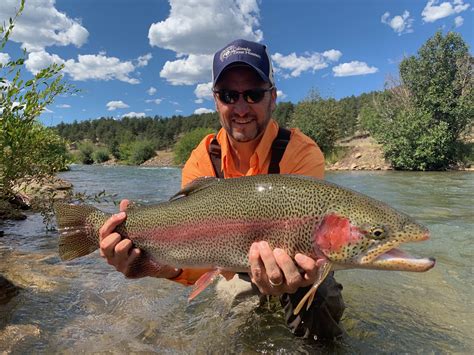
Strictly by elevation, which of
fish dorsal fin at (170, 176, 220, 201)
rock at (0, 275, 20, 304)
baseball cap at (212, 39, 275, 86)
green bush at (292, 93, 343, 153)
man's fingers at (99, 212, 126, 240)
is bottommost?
rock at (0, 275, 20, 304)

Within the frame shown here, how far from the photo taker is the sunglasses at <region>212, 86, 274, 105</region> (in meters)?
3.38

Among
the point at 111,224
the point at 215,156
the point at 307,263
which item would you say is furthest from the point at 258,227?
the point at 215,156

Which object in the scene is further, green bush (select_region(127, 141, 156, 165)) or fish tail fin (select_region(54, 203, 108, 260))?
green bush (select_region(127, 141, 156, 165))

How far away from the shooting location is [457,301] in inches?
190

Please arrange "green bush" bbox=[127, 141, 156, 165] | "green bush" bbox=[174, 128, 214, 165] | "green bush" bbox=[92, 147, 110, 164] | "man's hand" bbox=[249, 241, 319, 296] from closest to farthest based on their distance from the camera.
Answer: "man's hand" bbox=[249, 241, 319, 296] → "green bush" bbox=[174, 128, 214, 165] → "green bush" bbox=[127, 141, 156, 165] → "green bush" bbox=[92, 147, 110, 164]

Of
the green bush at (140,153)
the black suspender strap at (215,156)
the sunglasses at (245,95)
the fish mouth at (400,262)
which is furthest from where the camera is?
the green bush at (140,153)

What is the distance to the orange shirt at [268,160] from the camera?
11.6 ft

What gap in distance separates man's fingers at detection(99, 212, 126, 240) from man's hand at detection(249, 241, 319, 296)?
1.08 m

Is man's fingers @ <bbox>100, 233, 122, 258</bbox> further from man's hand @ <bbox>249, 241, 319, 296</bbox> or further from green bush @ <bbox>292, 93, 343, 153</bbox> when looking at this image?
green bush @ <bbox>292, 93, 343, 153</bbox>

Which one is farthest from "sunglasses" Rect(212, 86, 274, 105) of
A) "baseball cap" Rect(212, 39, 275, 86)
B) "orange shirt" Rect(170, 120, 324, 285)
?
"orange shirt" Rect(170, 120, 324, 285)

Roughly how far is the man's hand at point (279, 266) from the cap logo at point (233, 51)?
1.69m

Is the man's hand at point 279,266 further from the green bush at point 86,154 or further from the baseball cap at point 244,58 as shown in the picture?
the green bush at point 86,154

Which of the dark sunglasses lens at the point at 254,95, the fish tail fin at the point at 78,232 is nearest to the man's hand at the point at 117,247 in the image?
the fish tail fin at the point at 78,232

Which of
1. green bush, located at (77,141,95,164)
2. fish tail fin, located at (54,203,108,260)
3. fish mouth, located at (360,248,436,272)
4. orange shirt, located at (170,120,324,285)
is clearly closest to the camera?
fish mouth, located at (360,248,436,272)
